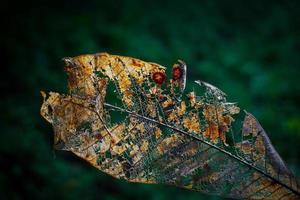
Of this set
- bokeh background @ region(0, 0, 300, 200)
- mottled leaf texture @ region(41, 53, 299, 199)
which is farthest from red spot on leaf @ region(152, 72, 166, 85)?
bokeh background @ region(0, 0, 300, 200)

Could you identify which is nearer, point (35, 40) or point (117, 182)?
point (117, 182)

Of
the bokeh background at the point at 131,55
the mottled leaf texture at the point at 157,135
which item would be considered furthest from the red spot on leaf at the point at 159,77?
the bokeh background at the point at 131,55

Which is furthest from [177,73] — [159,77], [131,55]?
[131,55]

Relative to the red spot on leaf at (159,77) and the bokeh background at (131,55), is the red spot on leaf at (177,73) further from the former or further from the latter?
the bokeh background at (131,55)

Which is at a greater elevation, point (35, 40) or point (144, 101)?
point (35, 40)

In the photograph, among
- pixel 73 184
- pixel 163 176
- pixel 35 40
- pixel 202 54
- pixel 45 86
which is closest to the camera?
pixel 163 176

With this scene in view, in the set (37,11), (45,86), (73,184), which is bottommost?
(73,184)

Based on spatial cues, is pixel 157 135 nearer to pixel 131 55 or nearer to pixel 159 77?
pixel 159 77

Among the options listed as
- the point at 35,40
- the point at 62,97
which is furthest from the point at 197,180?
the point at 35,40

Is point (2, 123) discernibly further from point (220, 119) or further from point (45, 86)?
point (220, 119)
